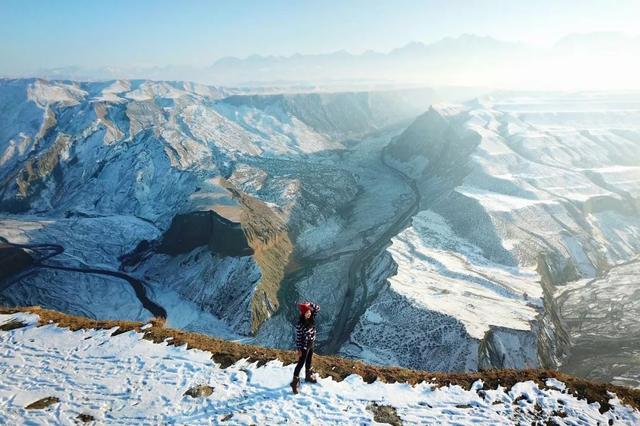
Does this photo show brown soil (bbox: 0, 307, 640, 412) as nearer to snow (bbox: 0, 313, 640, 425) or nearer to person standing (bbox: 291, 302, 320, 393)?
snow (bbox: 0, 313, 640, 425)

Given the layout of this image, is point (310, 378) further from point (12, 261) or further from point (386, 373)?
point (12, 261)

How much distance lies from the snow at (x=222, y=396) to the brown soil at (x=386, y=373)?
1.20 feet

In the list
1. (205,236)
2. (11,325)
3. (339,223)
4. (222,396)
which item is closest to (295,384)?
(222,396)

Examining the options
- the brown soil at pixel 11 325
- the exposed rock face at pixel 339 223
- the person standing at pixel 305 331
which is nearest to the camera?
the person standing at pixel 305 331

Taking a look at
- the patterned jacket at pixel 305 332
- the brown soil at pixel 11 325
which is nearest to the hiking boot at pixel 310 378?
the patterned jacket at pixel 305 332

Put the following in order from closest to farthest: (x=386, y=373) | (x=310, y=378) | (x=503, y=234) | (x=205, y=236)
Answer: (x=310, y=378) < (x=386, y=373) < (x=503, y=234) < (x=205, y=236)

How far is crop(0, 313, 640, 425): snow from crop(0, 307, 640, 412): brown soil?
0.37 meters

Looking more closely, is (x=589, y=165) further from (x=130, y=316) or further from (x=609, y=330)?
(x=130, y=316)

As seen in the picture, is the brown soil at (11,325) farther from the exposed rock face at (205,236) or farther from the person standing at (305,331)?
the exposed rock face at (205,236)

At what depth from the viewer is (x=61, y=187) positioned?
368ft

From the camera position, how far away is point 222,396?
15000 mm

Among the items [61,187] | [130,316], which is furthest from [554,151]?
[61,187]

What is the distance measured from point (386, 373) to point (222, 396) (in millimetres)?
6891

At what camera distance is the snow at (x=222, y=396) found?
14.1 meters
